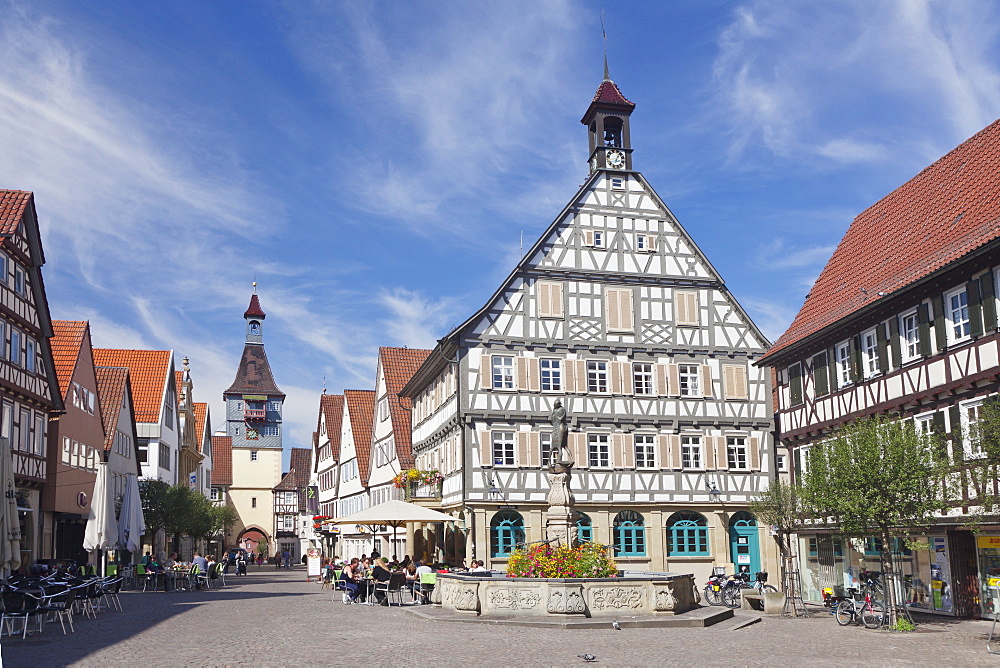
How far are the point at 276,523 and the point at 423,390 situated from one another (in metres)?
59.5

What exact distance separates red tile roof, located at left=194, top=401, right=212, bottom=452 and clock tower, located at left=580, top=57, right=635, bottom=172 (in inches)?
1796

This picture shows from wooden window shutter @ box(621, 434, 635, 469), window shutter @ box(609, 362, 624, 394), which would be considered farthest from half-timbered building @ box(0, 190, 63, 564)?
wooden window shutter @ box(621, 434, 635, 469)

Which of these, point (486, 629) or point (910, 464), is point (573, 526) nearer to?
point (486, 629)

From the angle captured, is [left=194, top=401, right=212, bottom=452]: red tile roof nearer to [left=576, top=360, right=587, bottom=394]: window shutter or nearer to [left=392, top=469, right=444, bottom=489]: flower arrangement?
[left=392, top=469, right=444, bottom=489]: flower arrangement

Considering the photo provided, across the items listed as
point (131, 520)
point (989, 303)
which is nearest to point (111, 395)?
point (131, 520)

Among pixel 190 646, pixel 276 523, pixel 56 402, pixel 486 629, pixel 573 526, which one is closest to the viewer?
pixel 190 646

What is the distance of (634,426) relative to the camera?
3453 cm

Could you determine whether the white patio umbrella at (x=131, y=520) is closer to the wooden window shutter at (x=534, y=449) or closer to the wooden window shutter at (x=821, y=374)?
the wooden window shutter at (x=534, y=449)

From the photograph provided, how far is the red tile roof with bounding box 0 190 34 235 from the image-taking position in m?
28.5

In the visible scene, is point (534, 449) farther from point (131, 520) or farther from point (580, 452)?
point (131, 520)

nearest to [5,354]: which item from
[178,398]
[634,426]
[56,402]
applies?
[56,402]

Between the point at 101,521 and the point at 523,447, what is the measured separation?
1271 cm

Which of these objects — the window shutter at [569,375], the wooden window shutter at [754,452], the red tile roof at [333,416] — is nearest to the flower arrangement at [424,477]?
the window shutter at [569,375]

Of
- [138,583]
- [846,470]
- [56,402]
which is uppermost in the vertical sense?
[56,402]
